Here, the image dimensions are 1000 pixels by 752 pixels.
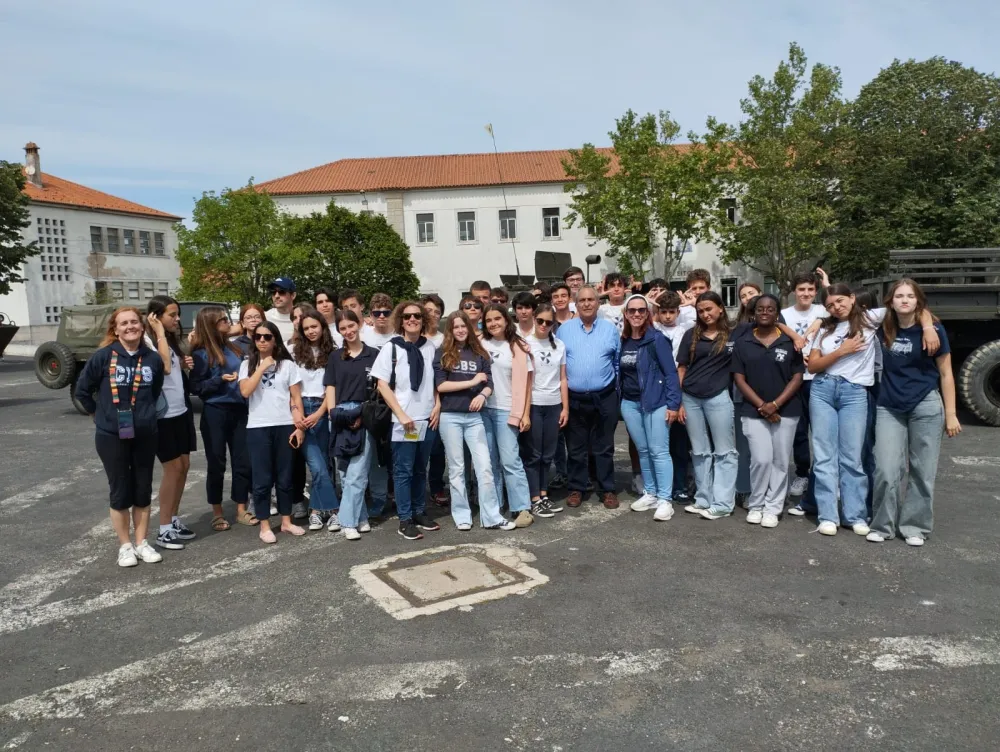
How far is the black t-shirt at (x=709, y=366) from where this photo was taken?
18.9ft

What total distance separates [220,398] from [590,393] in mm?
2889

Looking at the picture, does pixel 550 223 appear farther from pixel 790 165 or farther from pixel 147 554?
pixel 147 554

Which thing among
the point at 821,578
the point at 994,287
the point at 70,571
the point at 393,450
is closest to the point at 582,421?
the point at 393,450

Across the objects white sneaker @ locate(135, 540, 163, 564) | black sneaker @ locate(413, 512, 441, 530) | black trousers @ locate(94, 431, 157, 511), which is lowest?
black sneaker @ locate(413, 512, 441, 530)

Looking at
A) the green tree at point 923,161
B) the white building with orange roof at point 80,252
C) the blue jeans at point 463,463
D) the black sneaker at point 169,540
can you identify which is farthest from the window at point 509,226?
the black sneaker at point 169,540

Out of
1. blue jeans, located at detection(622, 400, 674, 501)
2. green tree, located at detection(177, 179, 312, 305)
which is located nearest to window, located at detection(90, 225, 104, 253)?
green tree, located at detection(177, 179, 312, 305)

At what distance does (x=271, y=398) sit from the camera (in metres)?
5.52

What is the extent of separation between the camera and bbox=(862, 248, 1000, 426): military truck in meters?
8.92

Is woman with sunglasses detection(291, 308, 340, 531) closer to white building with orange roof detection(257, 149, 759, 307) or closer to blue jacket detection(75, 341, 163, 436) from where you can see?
blue jacket detection(75, 341, 163, 436)

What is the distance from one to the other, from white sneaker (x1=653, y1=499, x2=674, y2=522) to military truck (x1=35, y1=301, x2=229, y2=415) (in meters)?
9.69

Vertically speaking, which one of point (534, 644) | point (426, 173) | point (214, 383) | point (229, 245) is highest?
point (426, 173)

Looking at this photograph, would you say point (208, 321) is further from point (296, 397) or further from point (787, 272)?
point (787, 272)

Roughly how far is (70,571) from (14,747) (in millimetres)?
2275

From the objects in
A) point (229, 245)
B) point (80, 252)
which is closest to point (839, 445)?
point (229, 245)
